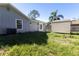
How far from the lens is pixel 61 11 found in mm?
6547

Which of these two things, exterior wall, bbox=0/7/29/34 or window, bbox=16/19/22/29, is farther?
window, bbox=16/19/22/29

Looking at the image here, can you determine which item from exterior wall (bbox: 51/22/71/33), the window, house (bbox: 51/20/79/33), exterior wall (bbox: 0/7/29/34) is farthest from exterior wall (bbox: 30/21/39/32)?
exterior wall (bbox: 51/22/71/33)

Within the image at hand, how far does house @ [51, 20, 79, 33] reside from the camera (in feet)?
22.1

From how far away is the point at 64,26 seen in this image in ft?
22.5

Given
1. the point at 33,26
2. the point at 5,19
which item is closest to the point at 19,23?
the point at 5,19

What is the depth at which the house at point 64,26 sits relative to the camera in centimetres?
674

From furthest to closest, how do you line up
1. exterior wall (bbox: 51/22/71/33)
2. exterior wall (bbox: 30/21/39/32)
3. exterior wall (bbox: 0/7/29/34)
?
exterior wall (bbox: 30/21/39/32), exterior wall (bbox: 0/7/29/34), exterior wall (bbox: 51/22/71/33)

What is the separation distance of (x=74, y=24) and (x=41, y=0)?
408 centimetres

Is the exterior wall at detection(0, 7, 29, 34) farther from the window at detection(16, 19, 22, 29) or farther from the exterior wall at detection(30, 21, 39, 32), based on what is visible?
the exterior wall at detection(30, 21, 39, 32)

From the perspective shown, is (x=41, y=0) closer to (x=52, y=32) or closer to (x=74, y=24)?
(x=52, y=32)

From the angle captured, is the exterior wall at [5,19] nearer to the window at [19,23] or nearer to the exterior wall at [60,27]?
the window at [19,23]

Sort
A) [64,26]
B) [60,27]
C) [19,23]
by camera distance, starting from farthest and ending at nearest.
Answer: [19,23] < [64,26] < [60,27]

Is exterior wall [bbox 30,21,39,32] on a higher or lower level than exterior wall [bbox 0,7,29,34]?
lower

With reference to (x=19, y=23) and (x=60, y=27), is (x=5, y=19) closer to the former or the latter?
(x=19, y=23)
